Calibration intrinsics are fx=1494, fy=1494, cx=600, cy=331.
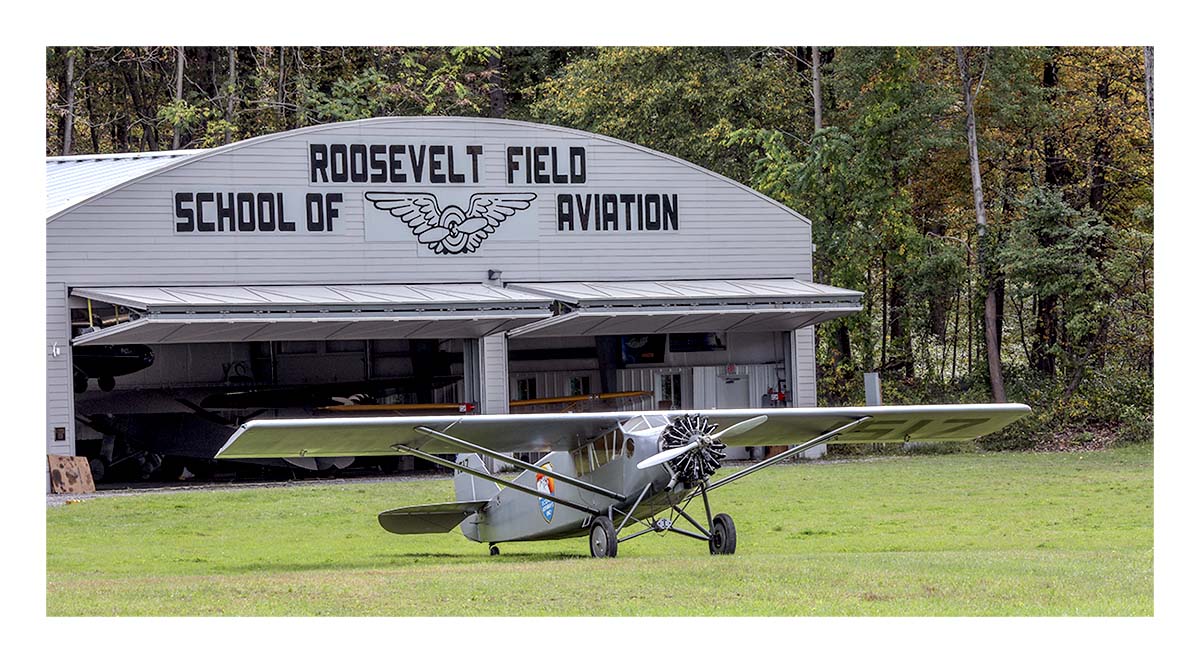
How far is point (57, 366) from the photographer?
23891mm

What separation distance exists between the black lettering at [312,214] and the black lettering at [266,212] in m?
0.57

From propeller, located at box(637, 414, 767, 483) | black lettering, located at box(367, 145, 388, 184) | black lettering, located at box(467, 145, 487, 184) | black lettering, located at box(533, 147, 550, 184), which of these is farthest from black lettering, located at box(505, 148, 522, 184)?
propeller, located at box(637, 414, 767, 483)

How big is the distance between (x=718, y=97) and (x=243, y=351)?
13.1 metres

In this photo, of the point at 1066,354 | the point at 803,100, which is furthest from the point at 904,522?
the point at 803,100

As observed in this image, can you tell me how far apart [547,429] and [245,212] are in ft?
38.7

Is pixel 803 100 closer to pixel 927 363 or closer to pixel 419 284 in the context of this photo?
pixel 927 363

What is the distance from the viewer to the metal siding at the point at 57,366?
2381 cm

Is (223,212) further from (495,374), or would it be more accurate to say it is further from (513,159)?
(495,374)

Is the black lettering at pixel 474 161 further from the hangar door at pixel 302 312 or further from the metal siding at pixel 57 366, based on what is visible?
the metal siding at pixel 57 366

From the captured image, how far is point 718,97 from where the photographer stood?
36031 millimetres

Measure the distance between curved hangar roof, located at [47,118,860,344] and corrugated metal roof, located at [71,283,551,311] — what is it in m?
0.04

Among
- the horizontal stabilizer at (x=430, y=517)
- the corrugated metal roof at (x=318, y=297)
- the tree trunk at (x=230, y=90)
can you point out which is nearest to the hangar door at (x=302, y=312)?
the corrugated metal roof at (x=318, y=297)

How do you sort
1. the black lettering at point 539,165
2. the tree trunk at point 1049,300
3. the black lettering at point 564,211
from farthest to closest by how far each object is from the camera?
the tree trunk at point 1049,300, the black lettering at point 564,211, the black lettering at point 539,165

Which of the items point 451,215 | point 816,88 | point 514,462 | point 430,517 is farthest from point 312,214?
point 816,88
